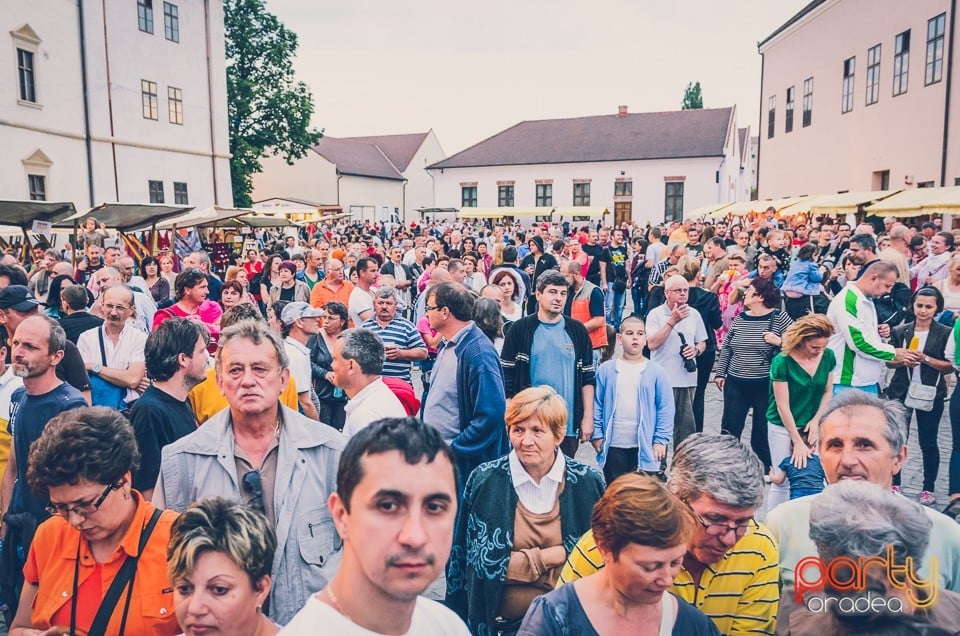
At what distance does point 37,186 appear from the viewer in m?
24.1

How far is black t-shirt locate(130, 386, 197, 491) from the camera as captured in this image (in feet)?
11.0

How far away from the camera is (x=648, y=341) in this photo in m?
6.74

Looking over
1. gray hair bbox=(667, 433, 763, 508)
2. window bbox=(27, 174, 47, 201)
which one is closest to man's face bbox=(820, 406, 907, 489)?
gray hair bbox=(667, 433, 763, 508)

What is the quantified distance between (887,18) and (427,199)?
49987mm

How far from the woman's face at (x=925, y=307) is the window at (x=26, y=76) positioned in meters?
26.0

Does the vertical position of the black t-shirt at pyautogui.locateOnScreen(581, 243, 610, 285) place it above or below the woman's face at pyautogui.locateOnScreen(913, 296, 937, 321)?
above

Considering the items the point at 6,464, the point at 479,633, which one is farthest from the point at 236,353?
the point at 6,464

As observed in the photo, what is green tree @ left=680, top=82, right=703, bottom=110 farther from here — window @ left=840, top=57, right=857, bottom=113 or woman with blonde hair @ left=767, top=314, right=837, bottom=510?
woman with blonde hair @ left=767, top=314, right=837, bottom=510

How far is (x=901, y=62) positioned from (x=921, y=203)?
1325 centimetres

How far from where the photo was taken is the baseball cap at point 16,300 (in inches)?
212

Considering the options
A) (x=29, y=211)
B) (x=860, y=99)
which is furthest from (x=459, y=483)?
(x=860, y=99)

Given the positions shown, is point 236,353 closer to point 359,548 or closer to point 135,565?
point 135,565

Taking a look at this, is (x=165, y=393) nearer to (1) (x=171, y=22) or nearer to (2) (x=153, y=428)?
(2) (x=153, y=428)

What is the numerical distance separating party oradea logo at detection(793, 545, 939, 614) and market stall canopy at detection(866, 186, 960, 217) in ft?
50.8
